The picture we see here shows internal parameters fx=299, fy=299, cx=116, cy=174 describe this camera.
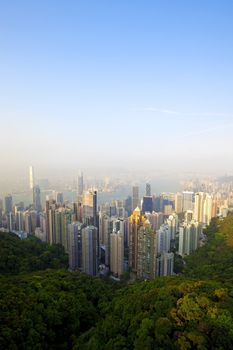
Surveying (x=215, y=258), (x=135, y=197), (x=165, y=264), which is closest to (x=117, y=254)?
(x=165, y=264)

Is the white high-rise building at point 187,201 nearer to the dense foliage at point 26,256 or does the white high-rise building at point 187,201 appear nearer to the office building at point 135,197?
the office building at point 135,197

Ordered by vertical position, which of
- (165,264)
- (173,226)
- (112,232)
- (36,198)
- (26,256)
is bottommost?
(165,264)

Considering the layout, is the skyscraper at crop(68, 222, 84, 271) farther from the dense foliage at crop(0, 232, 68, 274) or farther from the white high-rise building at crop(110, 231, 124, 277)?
the white high-rise building at crop(110, 231, 124, 277)

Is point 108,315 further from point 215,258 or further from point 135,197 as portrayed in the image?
point 135,197

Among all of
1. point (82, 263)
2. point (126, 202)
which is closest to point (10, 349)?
point (82, 263)

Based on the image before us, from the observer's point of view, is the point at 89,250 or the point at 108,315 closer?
the point at 108,315

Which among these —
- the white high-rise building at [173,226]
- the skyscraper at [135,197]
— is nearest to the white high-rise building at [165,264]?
the white high-rise building at [173,226]

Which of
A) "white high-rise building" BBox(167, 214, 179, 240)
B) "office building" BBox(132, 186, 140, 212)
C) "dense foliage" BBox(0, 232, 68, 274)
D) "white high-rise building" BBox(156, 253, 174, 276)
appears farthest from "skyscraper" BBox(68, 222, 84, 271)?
"office building" BBox(132, 186, 140, 212)
